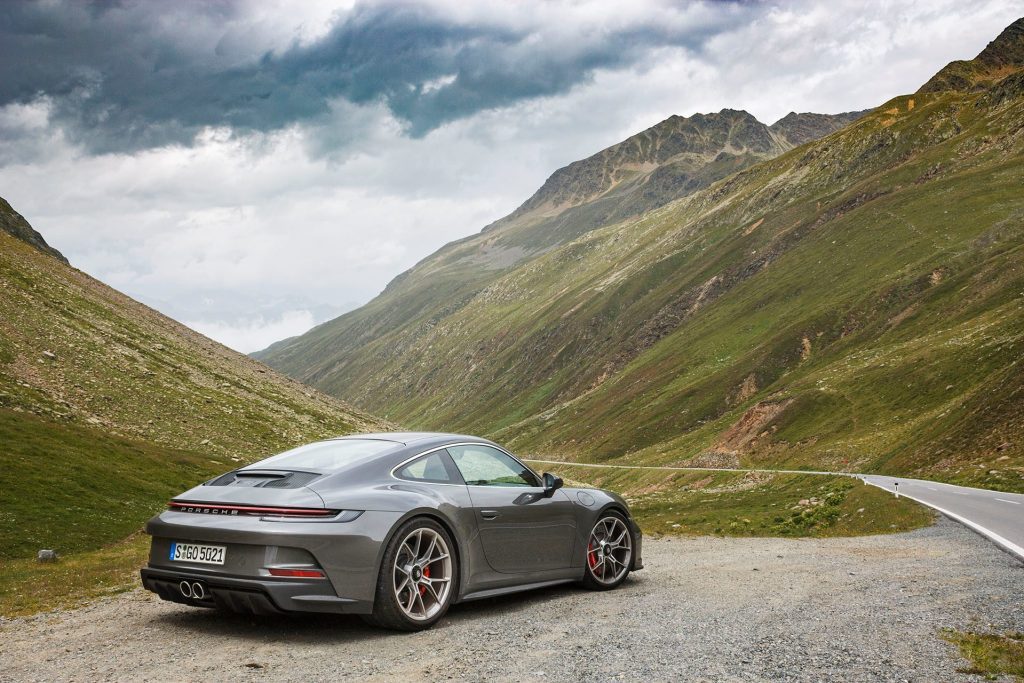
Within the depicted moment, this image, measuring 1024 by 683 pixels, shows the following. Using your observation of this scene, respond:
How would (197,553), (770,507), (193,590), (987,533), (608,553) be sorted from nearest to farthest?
(193,590) → (197,553) → (608,553) → (987,533) → (770,507)

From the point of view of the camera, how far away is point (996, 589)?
10.4m

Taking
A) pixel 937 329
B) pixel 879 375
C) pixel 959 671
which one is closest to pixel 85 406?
pixel 959 671

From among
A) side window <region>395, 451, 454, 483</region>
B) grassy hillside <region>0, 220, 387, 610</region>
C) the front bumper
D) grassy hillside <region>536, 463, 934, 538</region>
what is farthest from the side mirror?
grassy hillside <region>536, 463, 934, 538</region>

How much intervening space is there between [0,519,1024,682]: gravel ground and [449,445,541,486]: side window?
150cm

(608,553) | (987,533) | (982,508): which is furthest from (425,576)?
(982,508)

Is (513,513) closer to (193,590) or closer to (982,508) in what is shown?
(193,590)

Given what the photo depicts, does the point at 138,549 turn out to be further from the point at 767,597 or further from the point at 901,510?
the point at 901,510

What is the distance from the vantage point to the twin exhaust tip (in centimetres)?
826

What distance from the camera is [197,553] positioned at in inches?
333

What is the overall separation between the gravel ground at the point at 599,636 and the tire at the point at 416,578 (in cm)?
20

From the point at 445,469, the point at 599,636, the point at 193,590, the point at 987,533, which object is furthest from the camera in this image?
the point at 987,533

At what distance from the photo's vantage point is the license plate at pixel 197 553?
8.28m

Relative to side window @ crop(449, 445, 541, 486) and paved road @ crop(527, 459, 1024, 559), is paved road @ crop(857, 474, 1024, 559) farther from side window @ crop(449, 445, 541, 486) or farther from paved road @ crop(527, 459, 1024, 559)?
side window @ crop(449, 445, 541, 486)

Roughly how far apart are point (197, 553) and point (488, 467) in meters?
3.47
